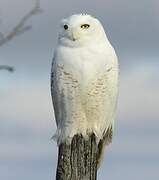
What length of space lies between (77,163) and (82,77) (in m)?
0.73

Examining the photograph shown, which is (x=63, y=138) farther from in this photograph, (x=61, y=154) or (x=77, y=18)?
(x=77, y=18)

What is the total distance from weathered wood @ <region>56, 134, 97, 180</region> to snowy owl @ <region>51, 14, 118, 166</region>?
0.71ft

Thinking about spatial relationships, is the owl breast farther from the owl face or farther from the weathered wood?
the weathered wood

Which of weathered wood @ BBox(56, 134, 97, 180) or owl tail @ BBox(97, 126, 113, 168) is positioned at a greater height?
owl tail @ BBox(97, 126, 113, 168)

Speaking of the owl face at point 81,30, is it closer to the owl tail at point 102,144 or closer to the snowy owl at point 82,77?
the snowy owl at point 82,77

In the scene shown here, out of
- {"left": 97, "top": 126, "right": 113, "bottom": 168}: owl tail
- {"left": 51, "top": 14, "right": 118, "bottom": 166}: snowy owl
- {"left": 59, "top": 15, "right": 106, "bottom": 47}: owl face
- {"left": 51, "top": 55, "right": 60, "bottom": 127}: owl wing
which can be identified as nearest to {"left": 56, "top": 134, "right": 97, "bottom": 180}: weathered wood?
{"left": 51, "top": 14, "right": 118, "bottom": 166}: snowy owl

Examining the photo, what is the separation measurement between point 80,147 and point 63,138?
0.25 meters

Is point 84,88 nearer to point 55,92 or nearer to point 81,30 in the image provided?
point 55,92

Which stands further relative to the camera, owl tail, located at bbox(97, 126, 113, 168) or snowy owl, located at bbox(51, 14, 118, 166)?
owl tail, located at bbox(97, 126, 113, 168)

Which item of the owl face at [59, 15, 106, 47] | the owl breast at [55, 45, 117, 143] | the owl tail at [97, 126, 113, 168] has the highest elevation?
the owl face at [59, 15, 106, 47]

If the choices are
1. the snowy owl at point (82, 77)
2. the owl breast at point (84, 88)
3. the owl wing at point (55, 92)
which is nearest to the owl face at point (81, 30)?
the snowy owl at point (82, 77)

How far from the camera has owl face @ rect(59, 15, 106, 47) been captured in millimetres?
3189

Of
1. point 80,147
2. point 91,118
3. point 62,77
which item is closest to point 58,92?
point 62,77

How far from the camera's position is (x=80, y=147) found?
282 cm
